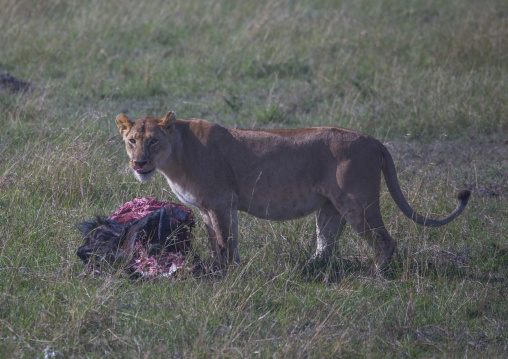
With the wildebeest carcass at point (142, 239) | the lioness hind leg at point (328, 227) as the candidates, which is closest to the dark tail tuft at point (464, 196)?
the lioness hind leg at point (328, 227)

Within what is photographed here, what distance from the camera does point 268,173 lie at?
4945 millimetres

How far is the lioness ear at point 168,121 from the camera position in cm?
481

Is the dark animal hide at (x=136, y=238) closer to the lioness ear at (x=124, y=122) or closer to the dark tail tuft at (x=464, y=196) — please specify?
the lioness ear at (x=124, y=122)

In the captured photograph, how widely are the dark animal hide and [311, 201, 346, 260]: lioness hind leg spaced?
0.98m

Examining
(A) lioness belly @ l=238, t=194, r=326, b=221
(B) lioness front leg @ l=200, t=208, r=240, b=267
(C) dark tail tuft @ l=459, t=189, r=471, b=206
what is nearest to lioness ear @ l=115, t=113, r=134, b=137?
(B) lioness front leg @ l=200, t=208, r=240, b=267

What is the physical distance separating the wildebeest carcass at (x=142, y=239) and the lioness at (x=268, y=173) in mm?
188

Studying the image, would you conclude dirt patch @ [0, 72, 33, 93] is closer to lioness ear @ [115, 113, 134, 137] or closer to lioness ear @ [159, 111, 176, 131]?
lioness ear @ [115, 113, 134, 137]

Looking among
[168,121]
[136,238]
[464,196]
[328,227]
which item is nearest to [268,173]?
[328,227]

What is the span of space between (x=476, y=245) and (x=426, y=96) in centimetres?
368

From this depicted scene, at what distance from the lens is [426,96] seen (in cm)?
874

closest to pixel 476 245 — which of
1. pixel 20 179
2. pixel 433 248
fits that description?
pixel 433 248

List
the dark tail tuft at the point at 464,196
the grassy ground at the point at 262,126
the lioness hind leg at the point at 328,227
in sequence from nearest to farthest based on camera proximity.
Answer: the grassy ground at the point at 262,126, the dark tail tuft at the point at 464,196, the lioness hind leg at the point at 328,227

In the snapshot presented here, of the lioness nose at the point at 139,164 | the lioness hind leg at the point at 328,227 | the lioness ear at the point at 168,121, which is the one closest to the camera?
the lioness nose at the point at 139,164

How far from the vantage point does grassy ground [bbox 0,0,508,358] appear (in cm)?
404
